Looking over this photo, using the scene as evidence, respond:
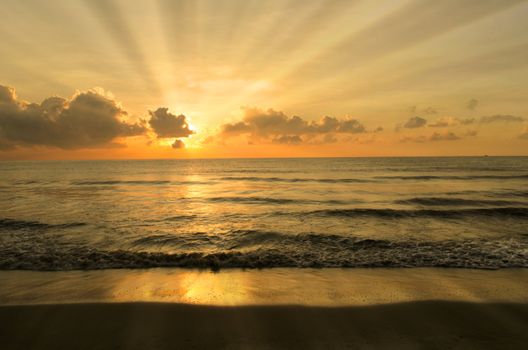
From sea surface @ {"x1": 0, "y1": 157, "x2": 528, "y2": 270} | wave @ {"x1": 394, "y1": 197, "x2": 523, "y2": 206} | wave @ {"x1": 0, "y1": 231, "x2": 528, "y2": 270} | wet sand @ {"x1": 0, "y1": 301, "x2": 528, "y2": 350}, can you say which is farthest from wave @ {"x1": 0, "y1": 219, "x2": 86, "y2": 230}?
wave @ {"x1": 394, "y1": 197, "x2": 523, "y2": 206}

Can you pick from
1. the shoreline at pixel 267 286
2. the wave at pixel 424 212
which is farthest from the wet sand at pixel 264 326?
the wave at pixel 424 212

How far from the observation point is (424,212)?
19.8 meters

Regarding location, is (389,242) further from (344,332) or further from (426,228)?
(344,332)

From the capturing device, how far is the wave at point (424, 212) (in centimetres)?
1889

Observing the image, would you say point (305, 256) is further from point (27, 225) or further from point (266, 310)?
point (27, 225)

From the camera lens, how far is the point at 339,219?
1783 centimetres

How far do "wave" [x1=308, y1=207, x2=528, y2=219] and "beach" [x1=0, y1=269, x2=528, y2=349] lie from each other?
1012 centimetres

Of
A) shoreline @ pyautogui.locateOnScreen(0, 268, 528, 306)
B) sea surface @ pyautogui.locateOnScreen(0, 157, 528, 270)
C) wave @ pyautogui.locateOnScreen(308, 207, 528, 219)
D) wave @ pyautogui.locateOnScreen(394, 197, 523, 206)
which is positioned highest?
shoreline @ pyautogui.locateOnScreen(0, 268, 528, 306)

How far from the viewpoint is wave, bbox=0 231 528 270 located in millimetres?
9883

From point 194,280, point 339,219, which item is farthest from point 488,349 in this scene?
point 339,219

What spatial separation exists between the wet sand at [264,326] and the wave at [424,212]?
41.3ft

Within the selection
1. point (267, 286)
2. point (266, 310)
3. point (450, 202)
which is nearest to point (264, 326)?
point (266, 310)

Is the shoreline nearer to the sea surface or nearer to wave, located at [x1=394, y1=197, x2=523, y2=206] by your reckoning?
the sea surface

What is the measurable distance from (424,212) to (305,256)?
42.5 feet
